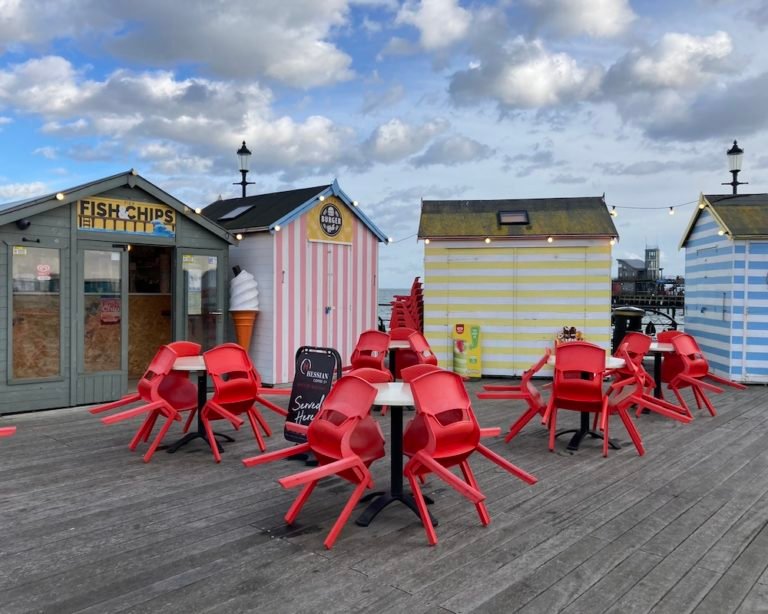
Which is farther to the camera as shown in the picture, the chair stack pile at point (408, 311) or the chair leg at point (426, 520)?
the chair stack pile at point (408, 311)

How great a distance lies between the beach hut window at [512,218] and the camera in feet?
31.9

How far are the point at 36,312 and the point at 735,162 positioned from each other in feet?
36.4

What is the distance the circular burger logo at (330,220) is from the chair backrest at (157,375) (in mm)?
4557

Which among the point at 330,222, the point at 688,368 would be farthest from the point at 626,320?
the point at 330,222

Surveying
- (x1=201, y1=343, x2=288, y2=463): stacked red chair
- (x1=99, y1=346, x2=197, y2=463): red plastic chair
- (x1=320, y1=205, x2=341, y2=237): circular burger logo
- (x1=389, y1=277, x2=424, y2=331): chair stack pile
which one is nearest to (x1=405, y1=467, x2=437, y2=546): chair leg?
(x1=201, y1=343, x2=288, y2=463): stacked red chair

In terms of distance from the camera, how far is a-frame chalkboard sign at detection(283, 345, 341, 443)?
4.93 meters

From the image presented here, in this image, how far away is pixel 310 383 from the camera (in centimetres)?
504

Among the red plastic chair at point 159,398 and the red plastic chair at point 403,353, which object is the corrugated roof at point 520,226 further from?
the red plastic chair at point 159,398

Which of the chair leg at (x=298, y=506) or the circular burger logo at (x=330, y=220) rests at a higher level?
the circular burger logo at (x=330, y=220)

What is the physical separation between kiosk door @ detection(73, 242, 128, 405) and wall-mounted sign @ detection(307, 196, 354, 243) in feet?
9.33

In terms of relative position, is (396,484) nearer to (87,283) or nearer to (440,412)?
(440,412)

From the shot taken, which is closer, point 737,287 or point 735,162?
point 737,287

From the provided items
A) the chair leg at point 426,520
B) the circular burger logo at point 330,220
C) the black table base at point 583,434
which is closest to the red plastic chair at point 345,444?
the chair leg at point 426,520

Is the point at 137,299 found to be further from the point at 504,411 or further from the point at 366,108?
the point at 366,108
